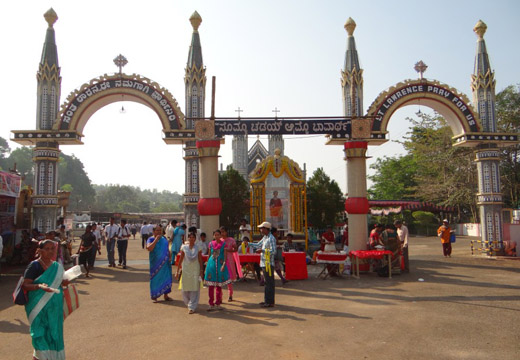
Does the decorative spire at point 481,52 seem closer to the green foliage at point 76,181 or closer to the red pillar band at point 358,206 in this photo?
the red pillar band at point 358,206

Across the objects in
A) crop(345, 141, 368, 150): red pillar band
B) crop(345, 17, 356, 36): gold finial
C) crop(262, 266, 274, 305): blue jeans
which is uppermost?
crop(345, 17, 356, 36): gold finial

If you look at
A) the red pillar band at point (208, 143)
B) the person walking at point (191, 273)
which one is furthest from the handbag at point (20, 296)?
the red pillar band at point (208, 143)

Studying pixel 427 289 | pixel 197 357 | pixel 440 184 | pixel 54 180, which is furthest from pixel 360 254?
pixel 440 184

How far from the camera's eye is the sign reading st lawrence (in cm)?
1466

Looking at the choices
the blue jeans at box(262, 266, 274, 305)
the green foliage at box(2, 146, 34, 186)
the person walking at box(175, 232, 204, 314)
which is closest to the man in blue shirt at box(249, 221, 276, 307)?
the blue jeans at box(262, 266, 274, 305)

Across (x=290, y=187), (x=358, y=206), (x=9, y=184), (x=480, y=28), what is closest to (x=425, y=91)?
(x=480, y=28)

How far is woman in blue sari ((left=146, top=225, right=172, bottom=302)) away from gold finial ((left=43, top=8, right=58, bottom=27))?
38.9 ft

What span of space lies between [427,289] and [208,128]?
7582mm

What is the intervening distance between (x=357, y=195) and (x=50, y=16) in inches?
535

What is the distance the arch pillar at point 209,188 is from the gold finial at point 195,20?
6.38 m

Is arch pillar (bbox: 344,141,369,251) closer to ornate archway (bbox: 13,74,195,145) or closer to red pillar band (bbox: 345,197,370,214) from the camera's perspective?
red pillar band (bbox: 345,197,370,214)

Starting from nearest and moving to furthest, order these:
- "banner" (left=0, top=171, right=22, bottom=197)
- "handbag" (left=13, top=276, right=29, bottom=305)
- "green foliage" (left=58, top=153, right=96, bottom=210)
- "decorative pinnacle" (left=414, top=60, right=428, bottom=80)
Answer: "handbag" (left=13, top=276, right=29, bottom=305), "banner" (left=0, top=171, right=22, bottom=197), "decorative pinnacle" (left=414, top=60, right=428, bottom=80), "green foliage" (left=58, top=153, right=96, bottom=210)

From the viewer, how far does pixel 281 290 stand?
362 inches

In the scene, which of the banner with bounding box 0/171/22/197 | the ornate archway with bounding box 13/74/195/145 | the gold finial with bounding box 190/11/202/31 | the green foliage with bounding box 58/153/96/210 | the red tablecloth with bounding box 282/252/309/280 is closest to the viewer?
the red tablecloth with bounding box 282/252/309/280
